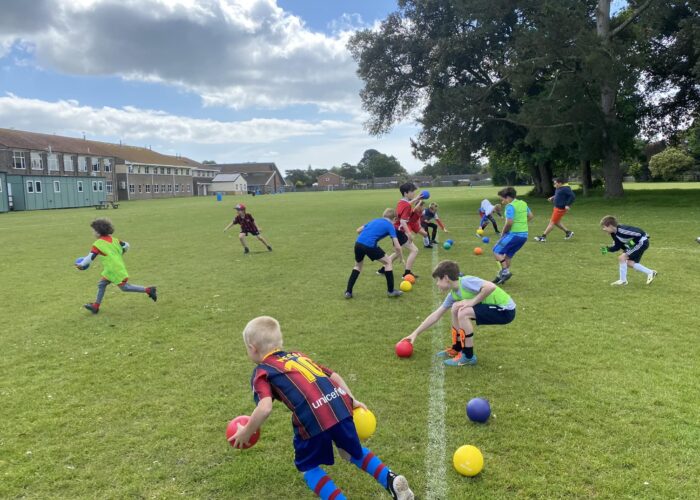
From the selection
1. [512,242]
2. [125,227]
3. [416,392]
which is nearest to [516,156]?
[125,227]

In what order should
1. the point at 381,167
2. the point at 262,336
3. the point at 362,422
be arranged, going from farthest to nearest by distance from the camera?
1. the point at 381,167
2. the point at 362,422
3. the point at 262,336

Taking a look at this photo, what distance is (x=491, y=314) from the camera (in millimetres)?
5582

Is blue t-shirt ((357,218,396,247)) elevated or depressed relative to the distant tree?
depressed

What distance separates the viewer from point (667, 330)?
21.3ft

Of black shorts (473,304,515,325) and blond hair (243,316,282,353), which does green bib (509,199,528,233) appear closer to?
black shorts (473,304,515,325)

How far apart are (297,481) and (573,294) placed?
22.4 feet

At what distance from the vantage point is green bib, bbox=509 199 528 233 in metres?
9.62

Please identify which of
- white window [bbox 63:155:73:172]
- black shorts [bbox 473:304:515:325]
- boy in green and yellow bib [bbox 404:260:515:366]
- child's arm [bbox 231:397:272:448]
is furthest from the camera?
white window [bbox 63:155:73:172]

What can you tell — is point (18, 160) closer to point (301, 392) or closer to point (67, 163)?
point (67, 163)

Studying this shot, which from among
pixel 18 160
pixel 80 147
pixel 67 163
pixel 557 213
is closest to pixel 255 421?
pixel 557 213

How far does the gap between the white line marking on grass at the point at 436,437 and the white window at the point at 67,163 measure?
66.8 metres

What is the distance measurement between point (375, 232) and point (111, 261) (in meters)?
4.70

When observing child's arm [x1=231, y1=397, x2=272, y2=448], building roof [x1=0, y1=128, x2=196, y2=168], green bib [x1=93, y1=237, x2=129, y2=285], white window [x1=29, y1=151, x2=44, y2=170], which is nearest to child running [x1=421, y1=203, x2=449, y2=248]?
green bib [x1=93, y1=237, x2=129, y2=285]

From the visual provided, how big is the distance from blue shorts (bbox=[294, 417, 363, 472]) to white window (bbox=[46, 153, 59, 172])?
216 feet
